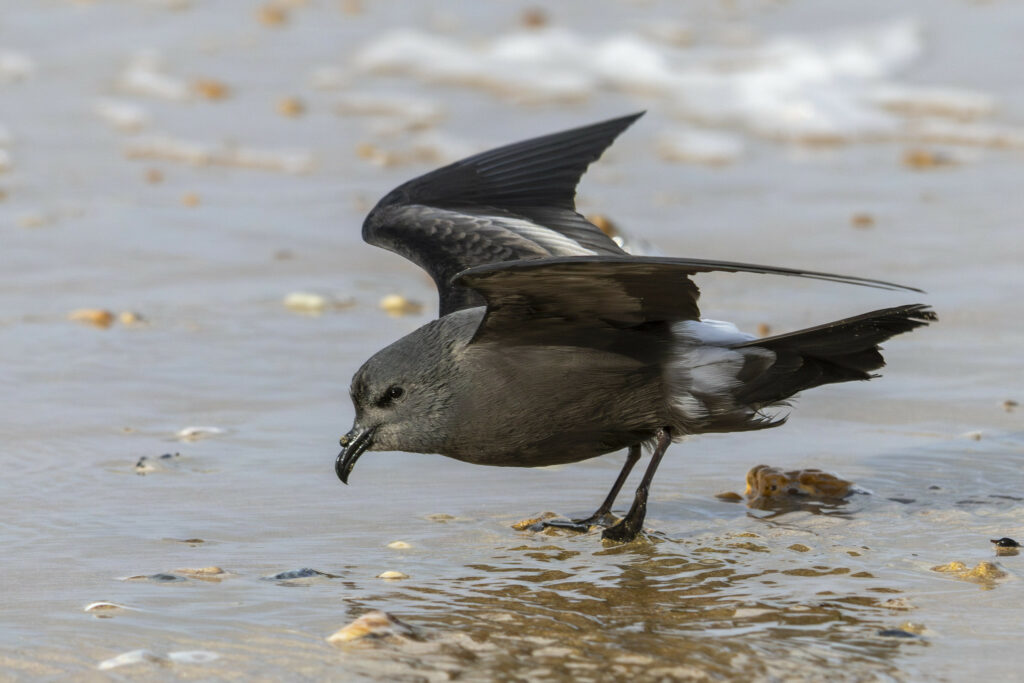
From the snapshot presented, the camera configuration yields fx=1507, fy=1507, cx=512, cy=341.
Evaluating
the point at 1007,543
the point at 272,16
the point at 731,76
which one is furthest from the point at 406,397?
the point at 272,16

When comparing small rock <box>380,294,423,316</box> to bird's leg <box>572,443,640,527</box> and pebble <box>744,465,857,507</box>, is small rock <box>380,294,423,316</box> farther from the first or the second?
pebble <box>744,465,857,507</box>

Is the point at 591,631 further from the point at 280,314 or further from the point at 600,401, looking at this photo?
the point at 280,314

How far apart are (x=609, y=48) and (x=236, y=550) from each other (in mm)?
9692

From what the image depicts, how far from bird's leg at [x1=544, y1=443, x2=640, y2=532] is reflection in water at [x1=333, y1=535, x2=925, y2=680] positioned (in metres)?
0.13

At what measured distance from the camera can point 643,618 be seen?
378 cm

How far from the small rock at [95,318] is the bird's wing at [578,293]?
3.06m

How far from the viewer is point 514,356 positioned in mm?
4512

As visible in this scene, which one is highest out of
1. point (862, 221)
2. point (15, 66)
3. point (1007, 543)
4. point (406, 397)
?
point (15, 66)

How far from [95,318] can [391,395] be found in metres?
2.89

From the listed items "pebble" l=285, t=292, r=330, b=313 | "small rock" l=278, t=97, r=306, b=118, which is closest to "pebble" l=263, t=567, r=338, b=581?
"pebble" l=285, t=292, r=330, b=313

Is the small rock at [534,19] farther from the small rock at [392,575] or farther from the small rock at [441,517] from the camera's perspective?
the small rock at [392,575]

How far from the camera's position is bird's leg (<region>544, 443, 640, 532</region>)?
4617mm

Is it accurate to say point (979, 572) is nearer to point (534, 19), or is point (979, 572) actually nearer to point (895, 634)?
point (895, 634)

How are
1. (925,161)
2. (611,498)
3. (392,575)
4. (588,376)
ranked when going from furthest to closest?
(925,161), (611,498), (588,376), (392,575)
